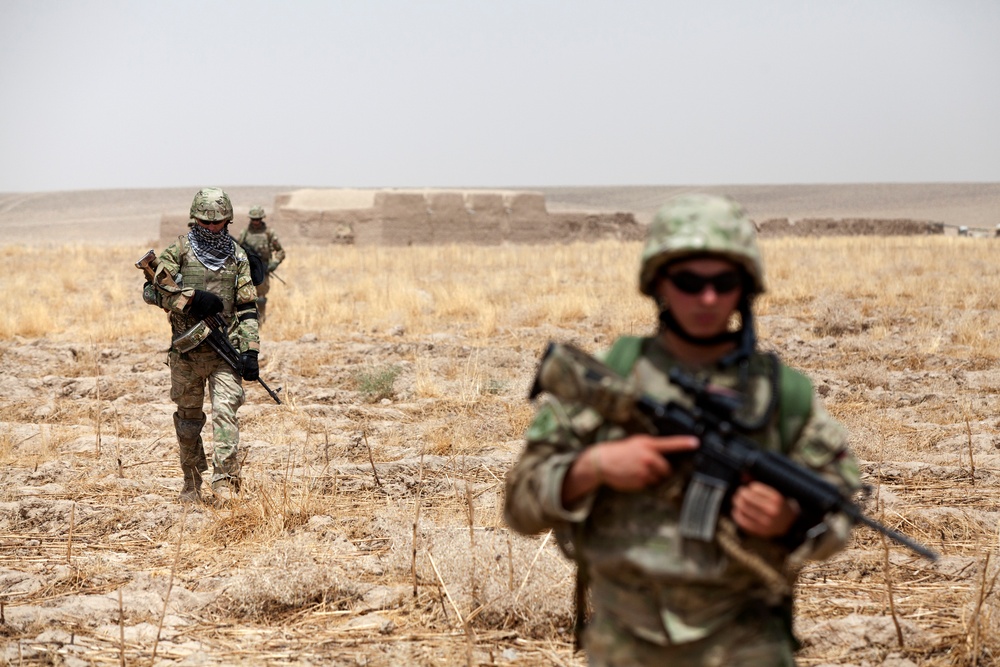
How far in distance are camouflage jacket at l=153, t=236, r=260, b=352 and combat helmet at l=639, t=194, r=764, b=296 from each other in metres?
Result: 3.85

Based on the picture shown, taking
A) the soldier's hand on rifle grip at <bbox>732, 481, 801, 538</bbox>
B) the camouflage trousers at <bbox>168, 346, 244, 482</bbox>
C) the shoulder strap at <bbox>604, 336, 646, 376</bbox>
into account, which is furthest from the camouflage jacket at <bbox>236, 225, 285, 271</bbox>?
the soldier's hand on rifle grip at <bbox>732, 481, 801, 538</bbox>

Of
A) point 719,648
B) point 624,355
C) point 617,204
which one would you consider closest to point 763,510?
point 719,648

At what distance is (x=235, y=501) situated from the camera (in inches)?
207

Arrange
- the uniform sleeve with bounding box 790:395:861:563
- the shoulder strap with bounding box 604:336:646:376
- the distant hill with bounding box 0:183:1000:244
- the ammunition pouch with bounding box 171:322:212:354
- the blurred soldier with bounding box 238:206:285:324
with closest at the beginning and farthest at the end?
the uniform sleeve with bounding box 790:395:861:563 → the shoulder strap with bounding box 604:336:646:376 → the ammunition pouch with bounding box 171:322:212:354 → the blurred soldier with bounding box 238:206:285:324 → the distant hill with bounding box 0:183:1000:244

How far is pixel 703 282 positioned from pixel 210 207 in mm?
4092

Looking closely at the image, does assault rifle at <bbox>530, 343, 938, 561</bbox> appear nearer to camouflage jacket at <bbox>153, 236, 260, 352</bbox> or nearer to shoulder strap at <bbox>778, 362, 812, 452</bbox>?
shoulder strap at <bbox>778, 362, 812, 452</bbox>

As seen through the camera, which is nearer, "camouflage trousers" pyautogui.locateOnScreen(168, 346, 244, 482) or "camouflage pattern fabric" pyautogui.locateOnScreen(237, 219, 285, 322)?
"camouflage trousers" pyautogui.locateOnScreen(168, 346, 244, 482)

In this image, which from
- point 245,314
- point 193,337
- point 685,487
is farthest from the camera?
point 245,314

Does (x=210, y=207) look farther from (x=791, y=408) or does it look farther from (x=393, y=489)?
(x=791, y=408)

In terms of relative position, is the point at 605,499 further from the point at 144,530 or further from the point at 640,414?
the point at 144,530

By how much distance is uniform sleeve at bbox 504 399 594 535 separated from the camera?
1.96 meters

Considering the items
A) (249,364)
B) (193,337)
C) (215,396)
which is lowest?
(215,396)

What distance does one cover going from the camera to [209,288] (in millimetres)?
5637

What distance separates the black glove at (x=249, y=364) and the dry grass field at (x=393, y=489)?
577 mm
